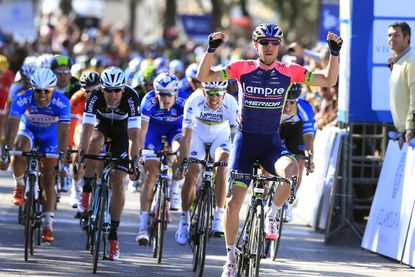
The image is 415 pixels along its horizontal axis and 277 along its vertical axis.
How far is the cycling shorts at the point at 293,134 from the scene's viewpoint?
569 inches

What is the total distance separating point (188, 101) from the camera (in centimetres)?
1316

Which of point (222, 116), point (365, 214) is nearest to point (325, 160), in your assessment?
point (365, 214)

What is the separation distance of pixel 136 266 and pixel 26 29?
27.1 metres

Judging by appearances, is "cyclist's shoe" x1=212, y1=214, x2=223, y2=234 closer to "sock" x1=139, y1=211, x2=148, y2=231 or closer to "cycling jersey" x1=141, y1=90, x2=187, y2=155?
"sock" x1=139, y1=211, x2=148, y2=231

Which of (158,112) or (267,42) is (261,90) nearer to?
(267,42)

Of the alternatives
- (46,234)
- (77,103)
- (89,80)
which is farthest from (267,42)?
(77,103)

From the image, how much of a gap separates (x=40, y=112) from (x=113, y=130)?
3.49 feet

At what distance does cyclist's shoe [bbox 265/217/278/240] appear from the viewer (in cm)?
1088

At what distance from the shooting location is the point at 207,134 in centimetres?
1345

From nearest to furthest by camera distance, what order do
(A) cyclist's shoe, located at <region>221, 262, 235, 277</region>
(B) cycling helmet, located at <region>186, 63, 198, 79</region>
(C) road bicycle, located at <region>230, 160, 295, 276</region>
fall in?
(C) road bicycle, located at <region>230, 160, 295, 276</region>, (A) cyclist's shoe, located at <region>221, 262, 235, 277</region>, (B) cycling helmet, located at <region>186, 63, 198, 79</region>

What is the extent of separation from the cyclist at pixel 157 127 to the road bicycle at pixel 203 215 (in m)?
0.81

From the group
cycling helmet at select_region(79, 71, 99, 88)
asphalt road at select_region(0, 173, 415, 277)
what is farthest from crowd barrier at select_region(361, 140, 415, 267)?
cycling helmet at select_region(79, 71, 99, 88)

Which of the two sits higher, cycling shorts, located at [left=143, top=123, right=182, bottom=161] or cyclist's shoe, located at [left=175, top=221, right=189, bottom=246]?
cycling shorts, located at [left=143, top=123, right=182, bottom=161]

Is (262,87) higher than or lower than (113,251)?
higher
